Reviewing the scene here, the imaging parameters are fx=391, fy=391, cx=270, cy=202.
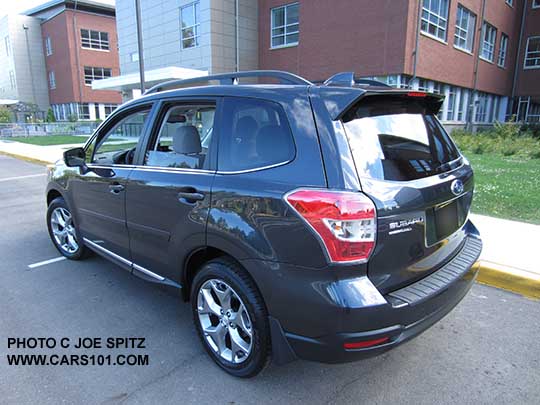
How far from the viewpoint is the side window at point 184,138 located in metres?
2.83

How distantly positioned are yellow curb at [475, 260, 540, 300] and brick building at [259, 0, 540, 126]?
15.3 metres

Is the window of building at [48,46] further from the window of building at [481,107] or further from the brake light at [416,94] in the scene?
the brake light at [416,94]

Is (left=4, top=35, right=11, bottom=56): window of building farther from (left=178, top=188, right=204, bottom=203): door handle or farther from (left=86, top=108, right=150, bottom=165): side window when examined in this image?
(left=178, top=188, right=204, bottom=203): door handle

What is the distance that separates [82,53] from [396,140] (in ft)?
153

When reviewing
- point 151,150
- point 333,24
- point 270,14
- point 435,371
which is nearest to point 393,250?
point 435,371

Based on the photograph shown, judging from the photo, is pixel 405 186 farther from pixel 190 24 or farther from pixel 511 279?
pixel 190 24

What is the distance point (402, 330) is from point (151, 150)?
91.2 inches

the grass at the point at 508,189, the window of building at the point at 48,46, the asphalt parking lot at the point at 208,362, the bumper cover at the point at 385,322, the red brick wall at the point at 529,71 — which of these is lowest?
the asphalt parking lot at the point at 208,362

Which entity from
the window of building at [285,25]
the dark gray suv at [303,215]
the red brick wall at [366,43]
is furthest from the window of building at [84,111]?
the dark gray suv at [303,215]

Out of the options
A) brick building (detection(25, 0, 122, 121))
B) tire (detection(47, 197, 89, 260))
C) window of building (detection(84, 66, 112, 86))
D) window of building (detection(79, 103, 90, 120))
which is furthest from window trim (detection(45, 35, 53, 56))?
tire (detection(47, 197, 89, 260))

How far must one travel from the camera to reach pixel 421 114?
2.84 meters

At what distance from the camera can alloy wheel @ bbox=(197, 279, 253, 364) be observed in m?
2.52

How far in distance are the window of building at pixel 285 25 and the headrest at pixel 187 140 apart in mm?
20095

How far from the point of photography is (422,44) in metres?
18.1
